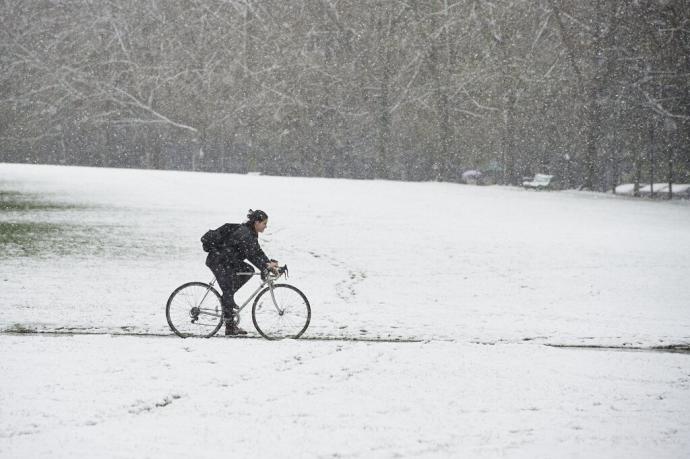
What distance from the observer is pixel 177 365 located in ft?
27.1

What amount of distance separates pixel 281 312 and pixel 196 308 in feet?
3.20

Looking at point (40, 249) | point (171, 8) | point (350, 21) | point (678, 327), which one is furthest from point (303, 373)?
point (171, 8)

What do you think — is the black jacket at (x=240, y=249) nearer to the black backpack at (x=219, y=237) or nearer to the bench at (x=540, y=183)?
the black backpack at (x=219, y=237)

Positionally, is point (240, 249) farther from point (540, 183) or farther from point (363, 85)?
point (363, 85)

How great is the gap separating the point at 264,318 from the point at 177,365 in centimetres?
151

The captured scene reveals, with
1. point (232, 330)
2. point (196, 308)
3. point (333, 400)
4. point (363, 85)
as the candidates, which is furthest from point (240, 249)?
point (363, 85)

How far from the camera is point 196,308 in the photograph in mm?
9547

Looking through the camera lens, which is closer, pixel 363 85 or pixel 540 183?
pixel 540 183

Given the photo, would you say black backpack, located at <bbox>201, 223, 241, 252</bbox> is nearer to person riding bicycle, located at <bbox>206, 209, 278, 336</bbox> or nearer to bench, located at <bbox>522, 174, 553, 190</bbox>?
person riding bicycle, located at <bbox>206, 209, 278, 336</bbox>

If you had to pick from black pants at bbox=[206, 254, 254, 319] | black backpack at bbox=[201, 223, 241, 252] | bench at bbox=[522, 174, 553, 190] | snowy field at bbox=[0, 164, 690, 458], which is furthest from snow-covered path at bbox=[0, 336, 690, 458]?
bench at bbox=[522, 174, 553, 190]

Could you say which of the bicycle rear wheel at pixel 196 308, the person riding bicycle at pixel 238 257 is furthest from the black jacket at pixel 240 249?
the bicycle rear wheel at pixel 196 308

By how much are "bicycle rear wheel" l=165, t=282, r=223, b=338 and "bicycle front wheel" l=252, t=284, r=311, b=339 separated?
0.47 m

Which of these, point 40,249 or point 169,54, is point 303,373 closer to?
point 40,249

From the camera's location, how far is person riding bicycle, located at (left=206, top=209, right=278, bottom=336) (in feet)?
30.3
